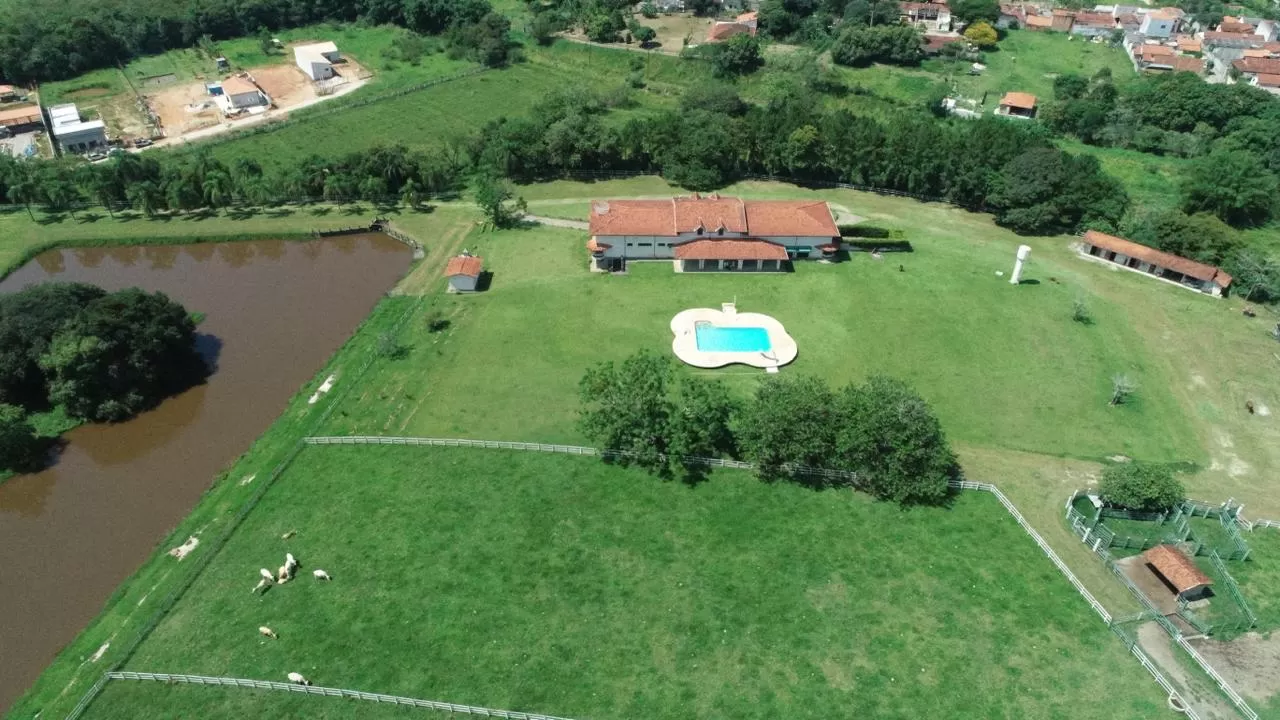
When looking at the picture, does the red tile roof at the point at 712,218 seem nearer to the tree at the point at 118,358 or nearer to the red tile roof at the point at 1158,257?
the red tile roof at the point at 1158,257

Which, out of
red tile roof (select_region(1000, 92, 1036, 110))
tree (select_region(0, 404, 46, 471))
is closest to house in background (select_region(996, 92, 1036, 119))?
red tile roof (select_region(1000, 92, 1036, 110))

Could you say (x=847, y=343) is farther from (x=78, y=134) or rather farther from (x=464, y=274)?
(x=78, y=134)

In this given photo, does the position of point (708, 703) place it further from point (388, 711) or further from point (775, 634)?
point (388, 711)

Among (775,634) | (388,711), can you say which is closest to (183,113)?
(388,711)

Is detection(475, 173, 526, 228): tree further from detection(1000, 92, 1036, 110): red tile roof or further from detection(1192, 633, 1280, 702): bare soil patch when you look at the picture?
detection(1000, 92, 1036, 110): red tile roof

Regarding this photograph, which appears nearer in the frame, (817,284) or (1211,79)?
(817,284)

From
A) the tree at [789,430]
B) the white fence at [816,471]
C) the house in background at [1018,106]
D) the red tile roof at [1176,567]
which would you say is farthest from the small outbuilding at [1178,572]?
the house in background at [1018,106]
